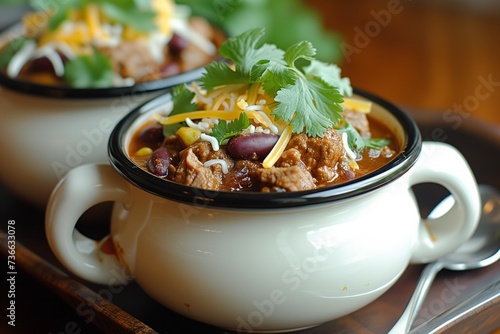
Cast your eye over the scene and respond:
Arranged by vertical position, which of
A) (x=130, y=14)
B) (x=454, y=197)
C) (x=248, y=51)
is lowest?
(x=130, y=14)

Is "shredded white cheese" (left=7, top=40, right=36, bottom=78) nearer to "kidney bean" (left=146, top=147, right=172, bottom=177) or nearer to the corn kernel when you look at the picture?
the corn kernel

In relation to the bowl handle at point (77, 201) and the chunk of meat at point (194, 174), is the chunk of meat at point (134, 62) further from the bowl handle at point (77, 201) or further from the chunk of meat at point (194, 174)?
the chunk of meat at point (194, 174)

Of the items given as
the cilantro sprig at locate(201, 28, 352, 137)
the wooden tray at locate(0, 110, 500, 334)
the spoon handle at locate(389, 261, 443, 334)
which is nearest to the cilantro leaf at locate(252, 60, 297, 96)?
the cilantro sprig at locate(201, 28, 352, 137)

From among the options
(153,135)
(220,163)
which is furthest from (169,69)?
(220,163)

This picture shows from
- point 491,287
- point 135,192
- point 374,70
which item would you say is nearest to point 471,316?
point 491,287

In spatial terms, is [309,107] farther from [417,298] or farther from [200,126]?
[417,298]

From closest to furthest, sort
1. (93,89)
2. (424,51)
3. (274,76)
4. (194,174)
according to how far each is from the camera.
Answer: (194,174)
(274,76)
(93,89)
(424,51)

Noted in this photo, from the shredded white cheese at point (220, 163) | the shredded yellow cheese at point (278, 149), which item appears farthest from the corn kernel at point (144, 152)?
the shredded yellow cheese at point (278, 149)
